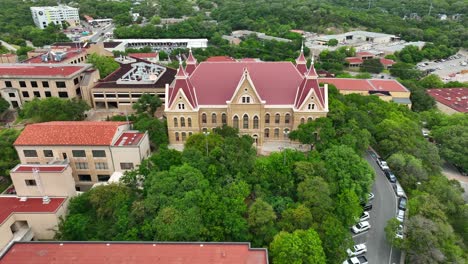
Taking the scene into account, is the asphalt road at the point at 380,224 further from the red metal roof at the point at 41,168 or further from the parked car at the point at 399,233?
the red metal roof at the point at 41,168

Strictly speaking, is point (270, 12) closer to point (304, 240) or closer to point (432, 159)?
point (432, 159)

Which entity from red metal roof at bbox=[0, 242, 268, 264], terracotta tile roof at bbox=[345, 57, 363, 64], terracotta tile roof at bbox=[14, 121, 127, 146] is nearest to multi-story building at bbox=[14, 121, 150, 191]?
terracotta tile roof at bbox=[14, 121, 127, 146]

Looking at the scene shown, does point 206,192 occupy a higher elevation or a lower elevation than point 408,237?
higher

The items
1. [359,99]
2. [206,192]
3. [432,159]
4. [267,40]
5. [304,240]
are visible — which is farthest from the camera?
[267,40]

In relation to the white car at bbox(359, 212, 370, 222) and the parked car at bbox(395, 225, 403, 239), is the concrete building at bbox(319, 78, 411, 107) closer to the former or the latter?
the white car at bbox(359, 212, 370, 222)

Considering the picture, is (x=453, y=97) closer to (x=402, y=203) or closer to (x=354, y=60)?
(x=354, y=60)

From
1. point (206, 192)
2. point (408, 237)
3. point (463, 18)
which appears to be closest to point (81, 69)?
point (206, 192)

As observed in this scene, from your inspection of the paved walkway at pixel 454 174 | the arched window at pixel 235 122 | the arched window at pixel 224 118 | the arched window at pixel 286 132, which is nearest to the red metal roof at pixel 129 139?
the arched window at pixel 224 118
